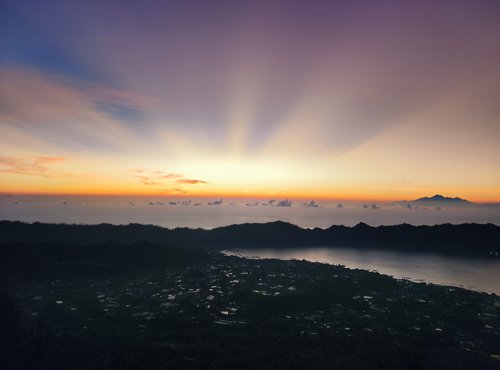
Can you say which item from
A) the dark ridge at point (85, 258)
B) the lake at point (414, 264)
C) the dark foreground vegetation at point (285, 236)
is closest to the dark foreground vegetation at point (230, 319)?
the dark ridge at point (85, 258)

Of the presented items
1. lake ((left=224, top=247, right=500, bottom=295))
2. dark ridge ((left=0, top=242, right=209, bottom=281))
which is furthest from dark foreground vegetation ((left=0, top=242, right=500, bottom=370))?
lake ((left=224, top=247, right=500, bottom=295))

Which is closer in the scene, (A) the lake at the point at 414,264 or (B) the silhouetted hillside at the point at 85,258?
(B) the silhouetted hillside at the point at 85,258

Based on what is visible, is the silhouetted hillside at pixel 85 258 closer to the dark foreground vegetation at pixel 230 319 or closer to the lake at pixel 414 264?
the dark foreground vegetation at pixel 230 319

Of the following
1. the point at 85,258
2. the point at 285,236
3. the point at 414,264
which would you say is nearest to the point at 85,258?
the point at 85,258

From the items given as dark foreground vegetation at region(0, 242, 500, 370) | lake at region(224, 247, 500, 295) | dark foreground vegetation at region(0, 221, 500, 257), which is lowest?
dark foreground vegetation at region(0, 242, 500, 370)

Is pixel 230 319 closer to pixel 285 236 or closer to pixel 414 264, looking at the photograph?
pixel 414 264

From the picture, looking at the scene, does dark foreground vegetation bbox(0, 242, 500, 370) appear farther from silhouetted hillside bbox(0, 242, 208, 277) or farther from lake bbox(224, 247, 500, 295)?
lake bbox(224, 247, 500, 295)
